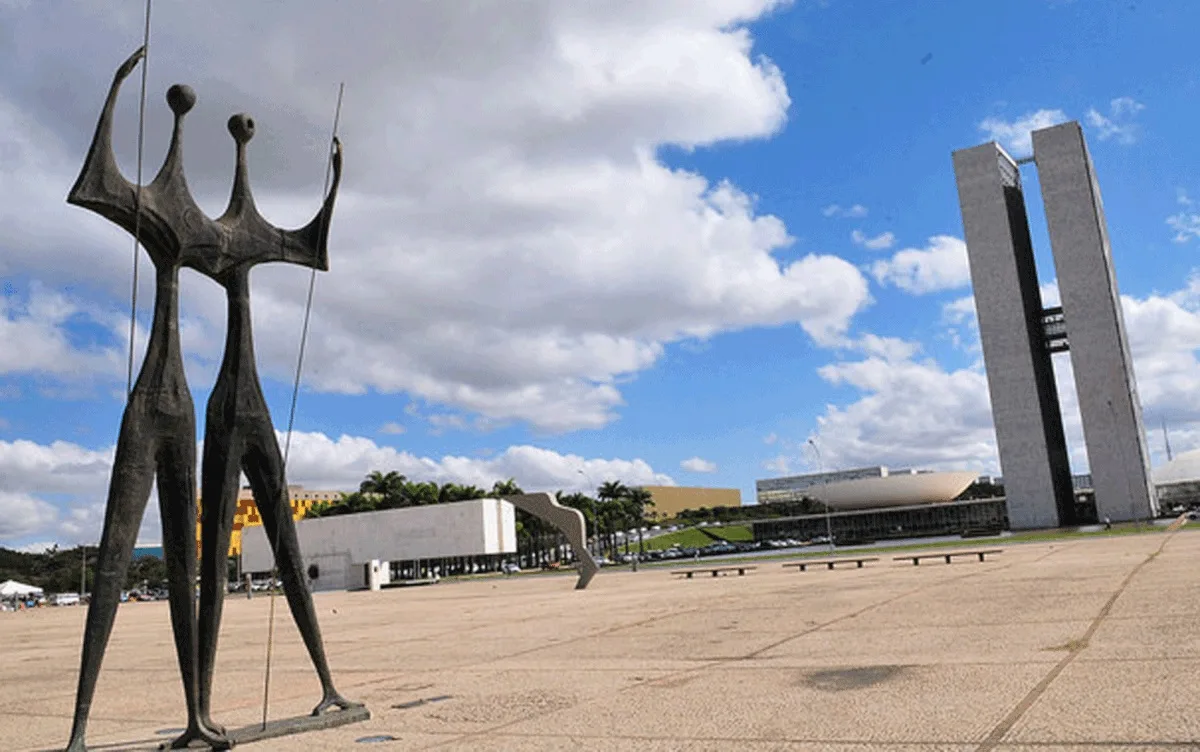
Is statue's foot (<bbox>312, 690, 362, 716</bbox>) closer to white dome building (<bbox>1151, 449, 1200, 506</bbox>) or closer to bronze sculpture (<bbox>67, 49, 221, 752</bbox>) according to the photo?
bronze sculpture (<bbox>67, 49, 221, 752</bbox>)

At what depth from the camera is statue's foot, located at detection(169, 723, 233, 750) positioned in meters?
6.19

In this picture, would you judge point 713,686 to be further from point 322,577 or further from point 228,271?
point 322,577

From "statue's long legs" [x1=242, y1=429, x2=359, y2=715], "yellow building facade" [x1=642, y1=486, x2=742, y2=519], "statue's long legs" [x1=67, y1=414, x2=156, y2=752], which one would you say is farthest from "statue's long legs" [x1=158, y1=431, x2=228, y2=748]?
"yellow building facade" [x1=642, y1=486, x2=742, y2=519]

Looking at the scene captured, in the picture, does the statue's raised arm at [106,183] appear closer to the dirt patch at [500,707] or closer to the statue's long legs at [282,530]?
the statue's long legs at [282,530]

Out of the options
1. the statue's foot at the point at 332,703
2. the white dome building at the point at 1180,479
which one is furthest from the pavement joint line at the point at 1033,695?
the white dome building at the point at 1180,479

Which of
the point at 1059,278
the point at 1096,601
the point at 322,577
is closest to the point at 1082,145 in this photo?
the point at 1059,278

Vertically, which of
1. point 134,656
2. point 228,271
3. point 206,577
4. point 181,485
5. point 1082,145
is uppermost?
point 1082,145

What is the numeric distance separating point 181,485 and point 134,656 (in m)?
10.7

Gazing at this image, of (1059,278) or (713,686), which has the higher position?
(1059,278)

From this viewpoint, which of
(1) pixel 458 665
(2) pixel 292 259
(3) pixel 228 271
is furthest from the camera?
(1) pixel 458 665

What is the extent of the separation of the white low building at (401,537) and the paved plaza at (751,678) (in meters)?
43.4

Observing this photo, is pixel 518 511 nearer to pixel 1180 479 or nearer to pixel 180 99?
pixel 180 99

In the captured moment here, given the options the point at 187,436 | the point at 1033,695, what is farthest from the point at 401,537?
the point at 1033,695

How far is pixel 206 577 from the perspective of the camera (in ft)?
22.4
